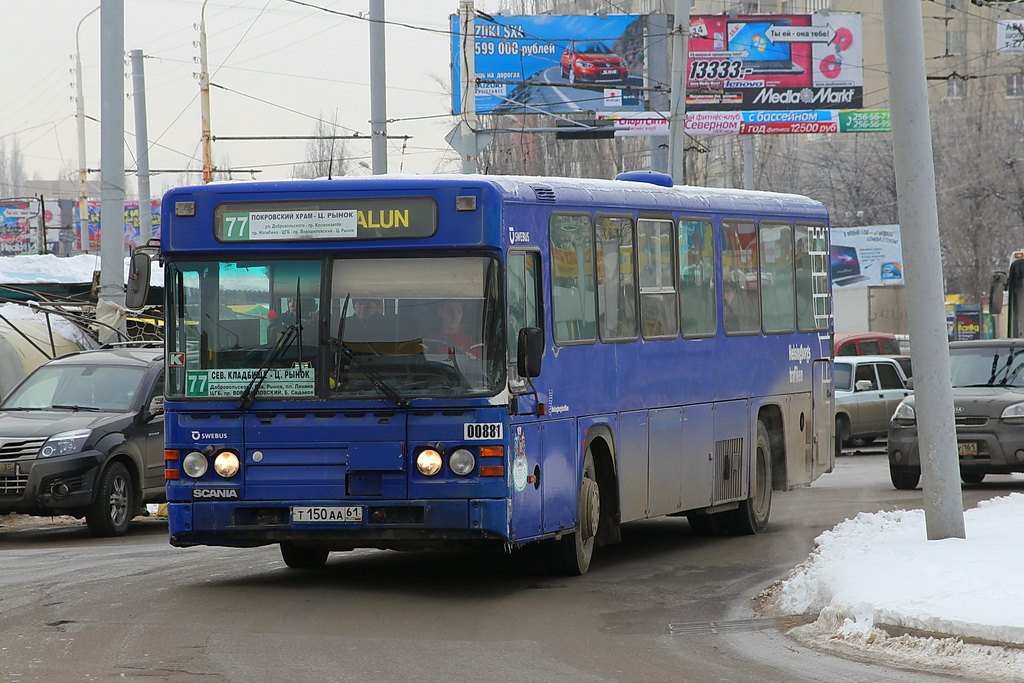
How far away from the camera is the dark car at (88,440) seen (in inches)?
630

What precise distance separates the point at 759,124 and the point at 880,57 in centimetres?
4520

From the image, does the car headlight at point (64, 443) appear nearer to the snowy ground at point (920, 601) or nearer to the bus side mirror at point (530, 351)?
the bus side mirror at point (530, 351)

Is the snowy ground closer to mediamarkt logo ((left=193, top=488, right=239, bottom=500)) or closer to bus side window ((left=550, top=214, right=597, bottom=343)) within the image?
bus side window ((left=550, top=214, right=597, bottom=343))

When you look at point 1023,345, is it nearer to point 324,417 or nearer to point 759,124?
point 324,417

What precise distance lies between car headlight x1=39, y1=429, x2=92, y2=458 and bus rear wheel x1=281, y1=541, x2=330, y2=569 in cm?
393

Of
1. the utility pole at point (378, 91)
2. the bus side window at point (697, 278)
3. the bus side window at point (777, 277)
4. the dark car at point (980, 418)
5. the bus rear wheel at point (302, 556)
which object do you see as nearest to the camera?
the bus rear wheel at point (302, 556)

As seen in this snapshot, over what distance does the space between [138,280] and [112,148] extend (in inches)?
470

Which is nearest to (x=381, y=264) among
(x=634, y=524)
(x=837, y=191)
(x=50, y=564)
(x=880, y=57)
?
(x=50, y=564)

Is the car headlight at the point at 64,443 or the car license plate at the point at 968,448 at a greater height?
the car headlight at the point at 64,443

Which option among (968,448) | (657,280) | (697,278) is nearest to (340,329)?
(657,280)

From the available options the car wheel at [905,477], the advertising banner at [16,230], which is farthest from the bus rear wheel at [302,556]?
the advertising banner at [16,230]

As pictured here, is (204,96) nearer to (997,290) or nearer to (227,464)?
(997,290)

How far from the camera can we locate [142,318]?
2527cm

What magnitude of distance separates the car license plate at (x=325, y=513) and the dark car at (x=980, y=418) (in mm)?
9874
